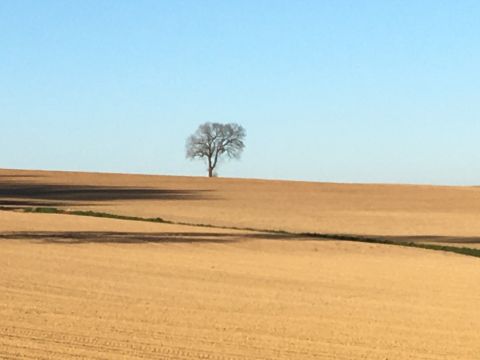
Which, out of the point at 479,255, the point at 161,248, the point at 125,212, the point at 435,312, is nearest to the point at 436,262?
the point at 479,255

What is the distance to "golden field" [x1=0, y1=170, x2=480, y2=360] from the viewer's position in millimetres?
9992

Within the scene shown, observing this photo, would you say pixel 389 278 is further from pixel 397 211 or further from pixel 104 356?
pixel 397 211

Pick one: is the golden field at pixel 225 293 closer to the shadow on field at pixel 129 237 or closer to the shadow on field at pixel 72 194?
the shadow on field at pixel 129 237

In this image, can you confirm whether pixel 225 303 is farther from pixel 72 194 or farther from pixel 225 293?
pixel 72 194

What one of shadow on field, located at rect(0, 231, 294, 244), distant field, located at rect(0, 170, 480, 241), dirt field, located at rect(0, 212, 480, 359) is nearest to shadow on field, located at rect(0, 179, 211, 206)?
distant field, located at rect(0, 170, 480, 241)

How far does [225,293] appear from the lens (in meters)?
14.9

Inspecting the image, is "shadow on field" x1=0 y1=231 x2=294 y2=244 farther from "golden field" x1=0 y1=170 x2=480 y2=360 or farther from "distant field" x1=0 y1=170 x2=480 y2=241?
"distant field" x1=0 y1=170 x2=480 y2=241

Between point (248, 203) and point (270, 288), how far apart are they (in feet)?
131

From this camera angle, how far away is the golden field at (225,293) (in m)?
9.99

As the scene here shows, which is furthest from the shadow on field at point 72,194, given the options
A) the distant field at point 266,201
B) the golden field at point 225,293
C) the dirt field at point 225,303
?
the dirt field at point 225,303

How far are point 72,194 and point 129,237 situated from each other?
3299 centimetres

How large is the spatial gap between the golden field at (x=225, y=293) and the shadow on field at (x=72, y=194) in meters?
14.1

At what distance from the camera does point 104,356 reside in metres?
8.95

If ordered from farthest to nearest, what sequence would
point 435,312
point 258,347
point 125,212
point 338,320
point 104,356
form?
point 125,212
point 435,312
point 338,320
point 258,347
point 104,356
